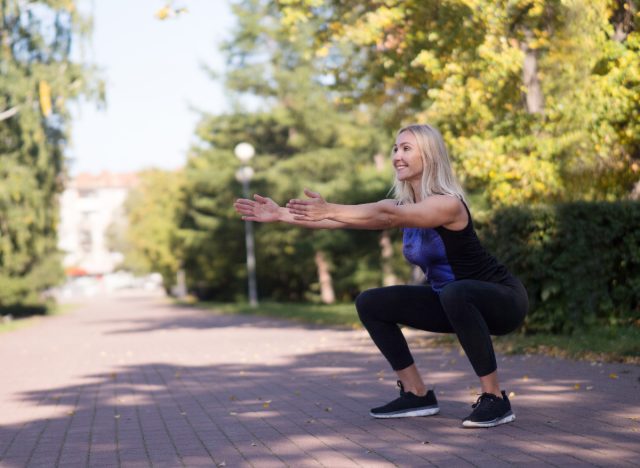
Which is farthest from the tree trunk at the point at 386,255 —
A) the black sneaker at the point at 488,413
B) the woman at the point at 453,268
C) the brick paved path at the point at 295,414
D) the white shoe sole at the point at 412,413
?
the black sneaker at the point at 488,413

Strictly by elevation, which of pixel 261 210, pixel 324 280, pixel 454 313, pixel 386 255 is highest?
pixel 261 210

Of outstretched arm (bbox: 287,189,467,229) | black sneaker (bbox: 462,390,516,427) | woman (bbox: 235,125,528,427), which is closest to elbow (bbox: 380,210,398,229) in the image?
outstretched arm (bbox: 287,189,467,229)

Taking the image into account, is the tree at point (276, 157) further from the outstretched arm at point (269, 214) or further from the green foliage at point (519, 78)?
the outstretched arm at point (269, 214)

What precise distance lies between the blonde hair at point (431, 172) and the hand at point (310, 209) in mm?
936

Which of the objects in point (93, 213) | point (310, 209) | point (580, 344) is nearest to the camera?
point (310, 209)

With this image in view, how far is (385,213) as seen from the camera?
4.80 meters

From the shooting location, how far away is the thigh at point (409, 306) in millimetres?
5750

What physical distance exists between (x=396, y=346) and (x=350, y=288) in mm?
34561

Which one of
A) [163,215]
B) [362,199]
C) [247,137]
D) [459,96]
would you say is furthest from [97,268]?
[459,96]

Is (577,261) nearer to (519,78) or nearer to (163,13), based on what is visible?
(519,78)

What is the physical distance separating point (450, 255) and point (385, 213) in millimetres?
735

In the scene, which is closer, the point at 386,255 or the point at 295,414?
the point at 295,414

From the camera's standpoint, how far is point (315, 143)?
1571 inches

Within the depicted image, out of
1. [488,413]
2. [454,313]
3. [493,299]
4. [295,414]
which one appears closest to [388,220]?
[454,313]
